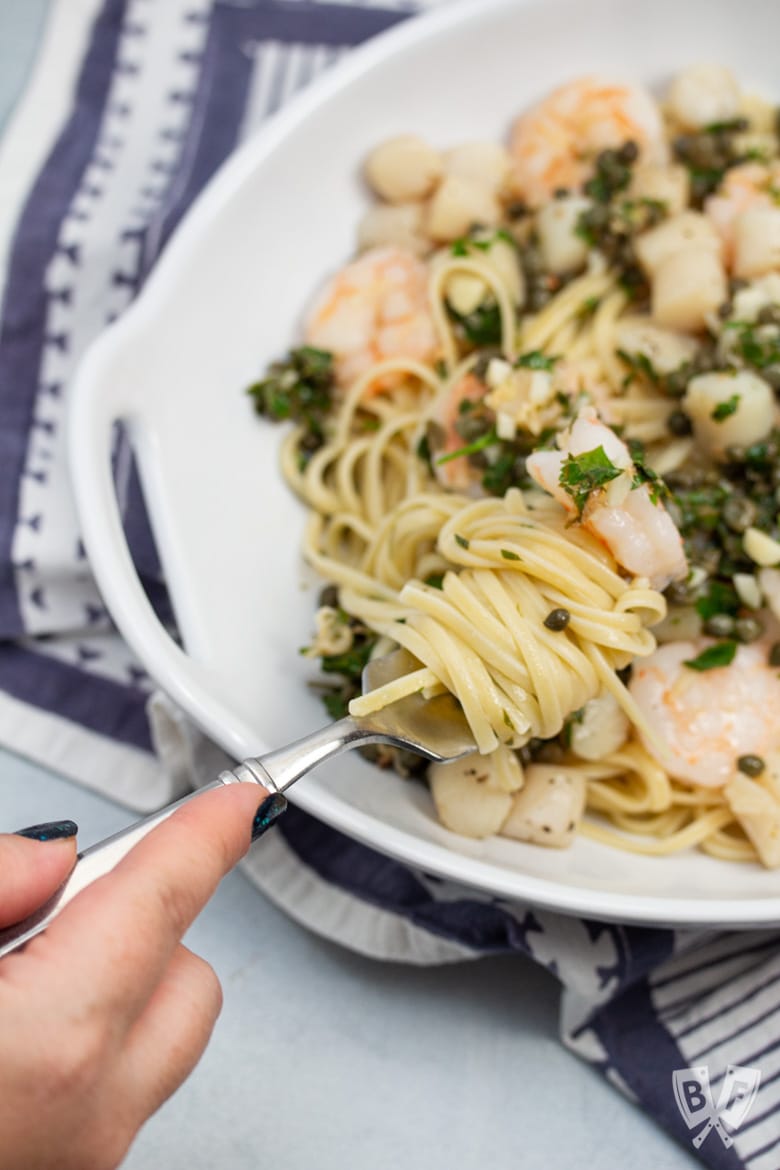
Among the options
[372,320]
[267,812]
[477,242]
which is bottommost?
[267,812]

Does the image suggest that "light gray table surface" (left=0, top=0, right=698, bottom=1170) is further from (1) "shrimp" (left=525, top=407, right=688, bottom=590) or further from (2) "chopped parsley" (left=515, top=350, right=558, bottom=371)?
(2) "chopped parsley" (left=515, top=350, right=558, bottom=371)

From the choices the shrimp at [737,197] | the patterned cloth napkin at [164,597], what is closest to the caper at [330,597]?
the patterned cloth napkin at [164,597]

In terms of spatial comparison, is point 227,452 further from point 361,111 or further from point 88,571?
point 361,111

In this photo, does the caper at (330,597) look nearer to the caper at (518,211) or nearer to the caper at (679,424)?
the caper at (679,424)

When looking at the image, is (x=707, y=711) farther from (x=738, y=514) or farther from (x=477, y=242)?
(x=477, y=242)

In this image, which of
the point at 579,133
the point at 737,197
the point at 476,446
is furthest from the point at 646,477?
the point at 579,133

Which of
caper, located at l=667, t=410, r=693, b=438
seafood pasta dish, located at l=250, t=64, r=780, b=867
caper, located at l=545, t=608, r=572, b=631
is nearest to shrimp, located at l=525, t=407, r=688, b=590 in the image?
seafood pasta dish, located at l=250, t=64, r=780, b=867
